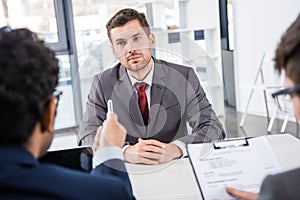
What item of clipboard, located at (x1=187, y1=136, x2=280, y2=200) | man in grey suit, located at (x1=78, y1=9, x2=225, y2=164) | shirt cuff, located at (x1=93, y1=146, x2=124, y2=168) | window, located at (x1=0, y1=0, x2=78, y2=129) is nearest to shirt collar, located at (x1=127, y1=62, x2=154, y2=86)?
man in grey suit, located at (x1=78, y1=9, x2=225, y2=164)

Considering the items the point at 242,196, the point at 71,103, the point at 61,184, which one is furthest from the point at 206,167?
the point at 71,103

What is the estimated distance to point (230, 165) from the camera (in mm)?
1132

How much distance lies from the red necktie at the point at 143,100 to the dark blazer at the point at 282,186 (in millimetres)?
1011

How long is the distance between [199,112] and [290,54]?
38.3 inches

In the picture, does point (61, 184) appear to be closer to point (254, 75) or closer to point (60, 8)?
point (60, 8)

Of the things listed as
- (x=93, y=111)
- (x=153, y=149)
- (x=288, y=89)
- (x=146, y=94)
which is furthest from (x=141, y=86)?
(x=288, y=89)

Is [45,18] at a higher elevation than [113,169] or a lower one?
higher

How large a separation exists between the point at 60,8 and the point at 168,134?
315cm

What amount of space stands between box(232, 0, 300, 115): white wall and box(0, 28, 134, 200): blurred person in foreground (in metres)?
3.96

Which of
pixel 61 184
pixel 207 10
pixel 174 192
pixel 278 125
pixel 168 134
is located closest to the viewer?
pixel 61 184

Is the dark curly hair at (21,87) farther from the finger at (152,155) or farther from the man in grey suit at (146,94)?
the man in grey suit at (146,94)

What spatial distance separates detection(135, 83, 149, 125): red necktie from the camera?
171 cm

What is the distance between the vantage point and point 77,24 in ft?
14.8

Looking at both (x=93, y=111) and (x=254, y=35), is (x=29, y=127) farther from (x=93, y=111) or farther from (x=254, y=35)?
(x=254, y=35)
